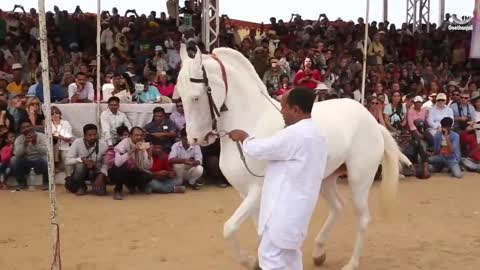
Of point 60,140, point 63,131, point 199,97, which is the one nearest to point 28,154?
point 60,140

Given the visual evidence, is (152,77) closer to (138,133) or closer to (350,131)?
(138,133)

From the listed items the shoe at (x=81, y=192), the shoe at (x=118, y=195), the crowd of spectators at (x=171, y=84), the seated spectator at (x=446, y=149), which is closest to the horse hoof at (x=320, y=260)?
the crowd of spectators at (x=171, y=84)

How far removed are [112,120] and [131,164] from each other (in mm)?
1287

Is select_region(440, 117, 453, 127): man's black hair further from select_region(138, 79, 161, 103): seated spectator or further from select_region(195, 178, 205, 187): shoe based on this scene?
select_region(138, 79, 161, 103): seated spectator

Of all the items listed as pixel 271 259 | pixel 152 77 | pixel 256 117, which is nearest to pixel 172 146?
pixel 152 77

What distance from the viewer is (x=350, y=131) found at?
5.39 metres

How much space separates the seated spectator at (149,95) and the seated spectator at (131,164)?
1917mm

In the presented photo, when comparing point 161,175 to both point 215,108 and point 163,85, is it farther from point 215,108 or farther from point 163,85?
point 215,108

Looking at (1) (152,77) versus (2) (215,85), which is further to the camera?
(1) (152,77)

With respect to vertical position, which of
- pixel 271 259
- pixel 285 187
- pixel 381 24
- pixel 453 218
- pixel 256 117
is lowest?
pixel 453 218

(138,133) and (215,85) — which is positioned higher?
(215,85)

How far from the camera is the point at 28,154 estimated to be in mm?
8883

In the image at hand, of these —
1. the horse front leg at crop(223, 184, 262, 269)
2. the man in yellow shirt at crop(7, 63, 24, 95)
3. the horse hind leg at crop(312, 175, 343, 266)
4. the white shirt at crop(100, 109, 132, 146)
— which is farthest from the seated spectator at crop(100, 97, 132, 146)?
Result: the horse front leg at crop(223, 184, 262, 269)

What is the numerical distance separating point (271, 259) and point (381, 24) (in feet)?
53.3
